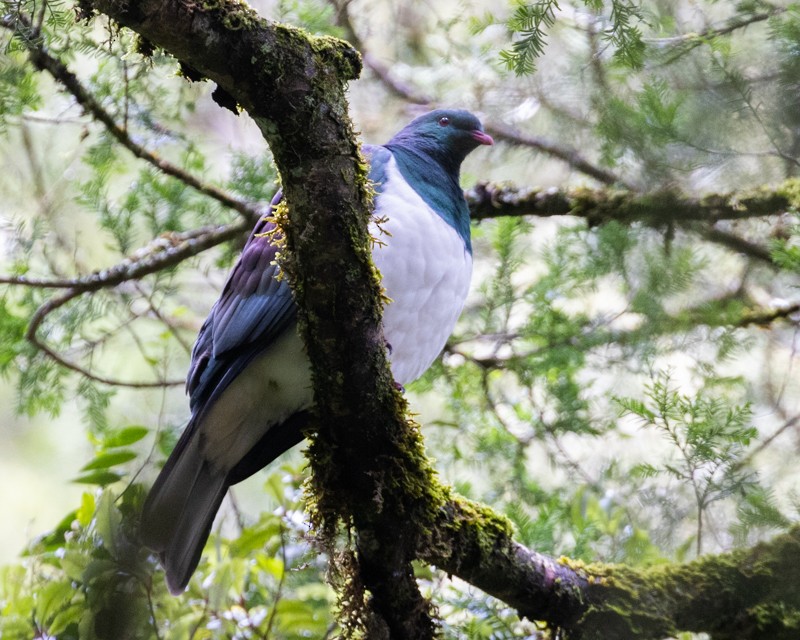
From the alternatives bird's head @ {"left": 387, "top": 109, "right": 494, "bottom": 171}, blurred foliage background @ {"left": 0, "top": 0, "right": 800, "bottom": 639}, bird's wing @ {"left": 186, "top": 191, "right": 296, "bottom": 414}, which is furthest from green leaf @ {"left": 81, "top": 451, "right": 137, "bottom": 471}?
bird's head @ {"left": 387, "top": 109, "right": 494, "bottom": 171}

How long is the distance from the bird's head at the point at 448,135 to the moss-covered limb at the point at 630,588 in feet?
4.94

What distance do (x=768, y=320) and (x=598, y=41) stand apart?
54.2 inches

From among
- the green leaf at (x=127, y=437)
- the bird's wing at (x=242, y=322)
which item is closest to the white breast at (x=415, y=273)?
the bird's wing at (x=242, y=322)

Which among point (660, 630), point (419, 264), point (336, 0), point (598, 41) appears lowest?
point (660, 630)

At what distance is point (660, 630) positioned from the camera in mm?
2643

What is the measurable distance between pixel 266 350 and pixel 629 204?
1.69 metres

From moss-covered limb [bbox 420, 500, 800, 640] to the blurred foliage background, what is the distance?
0.14 m

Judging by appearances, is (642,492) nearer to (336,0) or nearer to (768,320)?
(768,320)

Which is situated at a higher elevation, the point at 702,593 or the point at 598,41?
the point at 598,41

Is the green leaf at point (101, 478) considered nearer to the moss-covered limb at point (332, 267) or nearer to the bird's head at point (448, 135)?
the moss-covered limb at point (332, 267)

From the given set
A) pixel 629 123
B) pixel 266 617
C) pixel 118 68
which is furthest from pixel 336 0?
pixel 266 617

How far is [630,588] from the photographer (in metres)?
2.70

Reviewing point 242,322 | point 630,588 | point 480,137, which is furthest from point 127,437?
point 480,137

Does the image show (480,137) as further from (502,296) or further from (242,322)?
(242,322)
